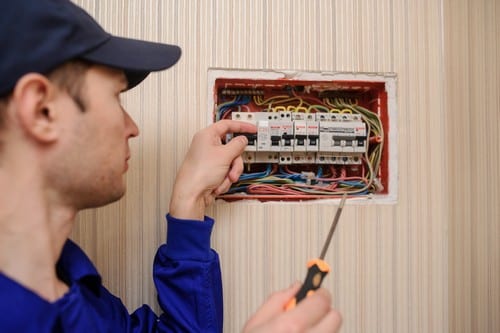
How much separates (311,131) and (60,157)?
63 cm

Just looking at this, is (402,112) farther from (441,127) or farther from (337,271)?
(337,271)

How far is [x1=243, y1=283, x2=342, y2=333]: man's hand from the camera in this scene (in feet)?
1.64

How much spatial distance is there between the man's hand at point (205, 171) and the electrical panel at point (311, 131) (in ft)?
0.25

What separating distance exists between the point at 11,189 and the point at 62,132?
0.43 feet

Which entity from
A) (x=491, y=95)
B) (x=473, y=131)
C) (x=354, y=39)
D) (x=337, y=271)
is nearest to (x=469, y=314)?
(x=337, y=271)

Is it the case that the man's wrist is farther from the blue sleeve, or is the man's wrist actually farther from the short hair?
the short hair

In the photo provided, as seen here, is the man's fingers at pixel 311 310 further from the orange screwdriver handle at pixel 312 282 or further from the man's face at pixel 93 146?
the man's face at pixel 93 146

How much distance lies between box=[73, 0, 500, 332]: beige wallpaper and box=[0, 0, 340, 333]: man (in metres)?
0.19

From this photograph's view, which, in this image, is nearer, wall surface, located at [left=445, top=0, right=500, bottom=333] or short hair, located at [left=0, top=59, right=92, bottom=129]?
short hair, located at [left=0, top=59, right=92, bottom=129]

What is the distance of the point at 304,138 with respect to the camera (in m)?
0.95

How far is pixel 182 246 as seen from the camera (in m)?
0.81

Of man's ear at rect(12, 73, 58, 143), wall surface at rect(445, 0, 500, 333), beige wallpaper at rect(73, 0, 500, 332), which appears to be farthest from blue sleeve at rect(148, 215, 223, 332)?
wall surface at rect(445, 0, 500, 333)

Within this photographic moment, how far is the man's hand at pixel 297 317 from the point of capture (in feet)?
1.64

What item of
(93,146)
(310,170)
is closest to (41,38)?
(93,146)
